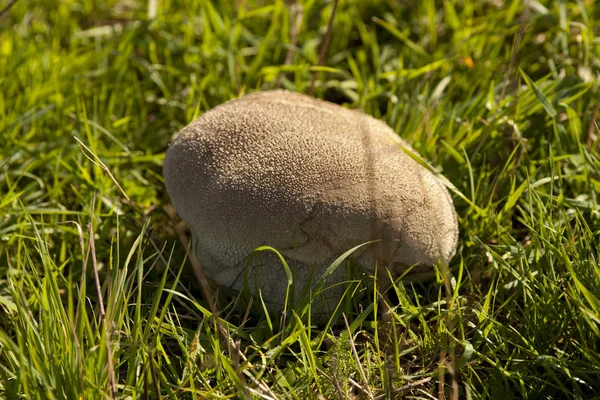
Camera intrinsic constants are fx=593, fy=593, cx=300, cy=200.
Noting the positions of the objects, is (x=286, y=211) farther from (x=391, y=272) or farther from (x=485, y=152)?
(x=485, y=152)

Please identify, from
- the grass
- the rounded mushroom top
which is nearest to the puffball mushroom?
the rounded mushroom top

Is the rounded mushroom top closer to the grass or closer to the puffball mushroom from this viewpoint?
the puffball mushroom

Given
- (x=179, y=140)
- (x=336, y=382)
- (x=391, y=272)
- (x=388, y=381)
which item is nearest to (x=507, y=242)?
(x=391, y=272)

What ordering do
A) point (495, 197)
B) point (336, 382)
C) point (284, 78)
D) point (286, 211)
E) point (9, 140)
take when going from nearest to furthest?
point (336, 382), point (286, 211), point (495, 197), point (9, 140), point (284, 78)

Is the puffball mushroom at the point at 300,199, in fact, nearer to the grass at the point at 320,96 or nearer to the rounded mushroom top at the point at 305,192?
the rounded mushroom top at the point at 305,192

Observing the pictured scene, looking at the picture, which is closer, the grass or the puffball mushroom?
the grass
